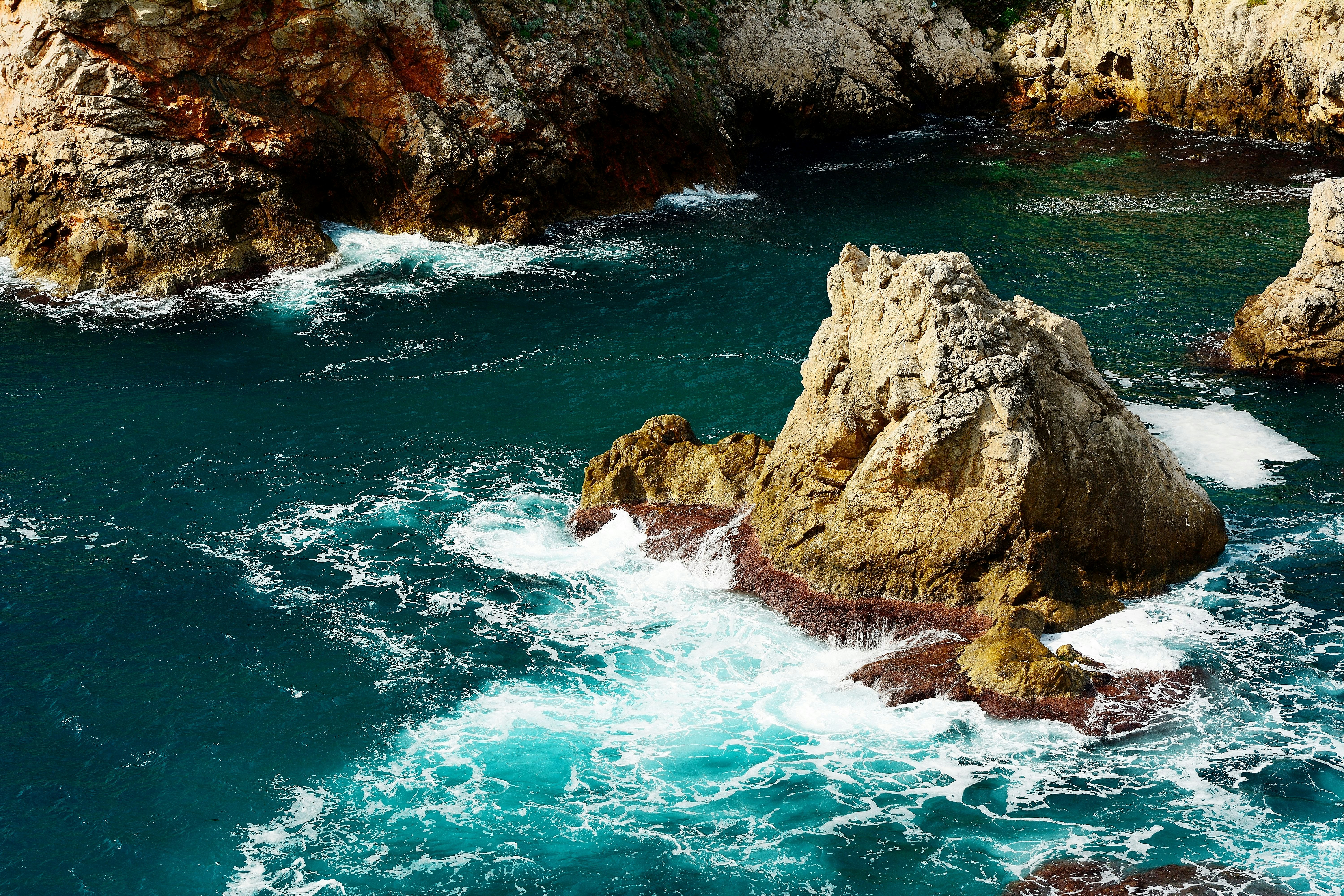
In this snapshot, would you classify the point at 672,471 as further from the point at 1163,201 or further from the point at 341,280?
the point at 1163,201

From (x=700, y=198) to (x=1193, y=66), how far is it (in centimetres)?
2606

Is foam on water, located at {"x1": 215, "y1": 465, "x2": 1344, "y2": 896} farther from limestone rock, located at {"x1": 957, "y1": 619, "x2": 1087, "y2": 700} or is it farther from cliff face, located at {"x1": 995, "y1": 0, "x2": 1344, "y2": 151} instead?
cliff face, located at {"x1": 995, "y1": 0, "x2": 1344, "y2": 151}

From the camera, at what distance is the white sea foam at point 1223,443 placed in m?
25.4

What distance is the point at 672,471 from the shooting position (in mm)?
25000

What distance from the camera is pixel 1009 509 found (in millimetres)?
19844

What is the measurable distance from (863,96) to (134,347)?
3811cm

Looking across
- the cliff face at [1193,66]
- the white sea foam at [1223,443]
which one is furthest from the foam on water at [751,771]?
the cliff face at [1193,66]

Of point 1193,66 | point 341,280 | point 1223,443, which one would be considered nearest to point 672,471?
point 1223,443

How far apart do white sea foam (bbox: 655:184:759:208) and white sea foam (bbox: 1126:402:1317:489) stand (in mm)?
22556

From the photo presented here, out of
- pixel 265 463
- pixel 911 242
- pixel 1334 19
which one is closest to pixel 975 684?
pixel 265 463

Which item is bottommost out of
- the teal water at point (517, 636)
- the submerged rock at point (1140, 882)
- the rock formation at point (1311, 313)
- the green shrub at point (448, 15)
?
the submerged rock at point (1140, 882)

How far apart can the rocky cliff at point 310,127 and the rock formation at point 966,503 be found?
23484mm

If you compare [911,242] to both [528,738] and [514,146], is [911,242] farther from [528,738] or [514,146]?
[528,738]

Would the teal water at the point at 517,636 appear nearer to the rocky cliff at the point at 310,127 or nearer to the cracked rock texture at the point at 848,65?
the rocky cliff at the point at 310,127
